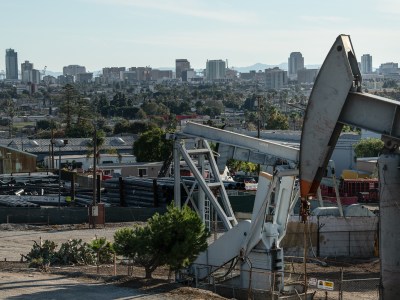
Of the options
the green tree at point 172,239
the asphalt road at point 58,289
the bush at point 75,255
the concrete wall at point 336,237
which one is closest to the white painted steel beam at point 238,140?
the green tree at point 172,239

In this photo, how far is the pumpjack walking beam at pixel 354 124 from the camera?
66.0ft

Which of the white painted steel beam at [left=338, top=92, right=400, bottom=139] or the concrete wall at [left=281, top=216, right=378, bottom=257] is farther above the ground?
the white painted steel beam at [left=338, top=92, right=400, bottom=139]

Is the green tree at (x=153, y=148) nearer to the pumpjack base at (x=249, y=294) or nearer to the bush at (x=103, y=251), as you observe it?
the bush at (x=103, y=251)

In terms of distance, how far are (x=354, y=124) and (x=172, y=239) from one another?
827 cm

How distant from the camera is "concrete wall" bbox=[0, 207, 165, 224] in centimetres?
4806

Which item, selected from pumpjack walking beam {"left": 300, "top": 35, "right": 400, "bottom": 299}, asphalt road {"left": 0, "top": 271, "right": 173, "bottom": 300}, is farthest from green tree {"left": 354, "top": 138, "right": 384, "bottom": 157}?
pumpjack walking beam {"left": 300, "top": 35, "right": 400, "bottom": 299}

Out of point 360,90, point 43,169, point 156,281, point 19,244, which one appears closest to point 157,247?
point 156,281

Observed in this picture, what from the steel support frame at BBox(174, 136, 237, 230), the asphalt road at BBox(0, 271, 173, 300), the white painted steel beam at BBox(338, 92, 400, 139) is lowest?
the asphalt road at BBox(0, 271, 173, 300)

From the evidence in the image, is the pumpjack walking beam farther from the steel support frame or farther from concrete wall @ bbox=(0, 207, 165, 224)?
concrete wall @ bbox=(0, 207, 165, 224)

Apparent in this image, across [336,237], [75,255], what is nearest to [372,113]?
[75,255]

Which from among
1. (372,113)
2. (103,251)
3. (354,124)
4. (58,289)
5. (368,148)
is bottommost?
(103,251)

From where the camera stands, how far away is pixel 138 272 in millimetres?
30734

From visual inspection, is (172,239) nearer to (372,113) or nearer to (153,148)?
(372,113)

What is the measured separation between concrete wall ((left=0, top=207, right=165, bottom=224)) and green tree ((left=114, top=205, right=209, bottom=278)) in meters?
20.8
